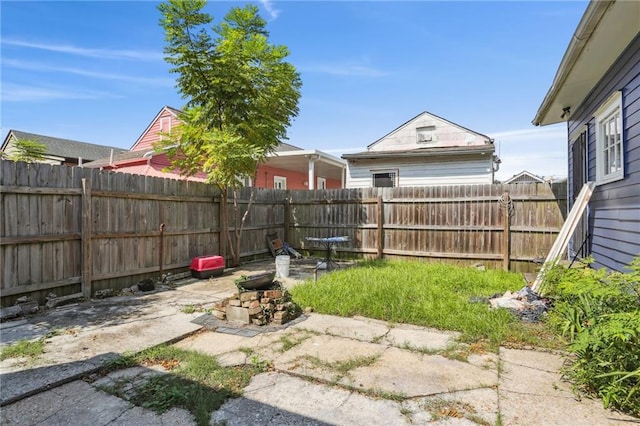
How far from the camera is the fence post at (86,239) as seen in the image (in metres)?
4.98

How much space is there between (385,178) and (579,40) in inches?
330

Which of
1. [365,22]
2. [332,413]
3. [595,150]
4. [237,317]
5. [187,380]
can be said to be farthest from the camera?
[365,22]

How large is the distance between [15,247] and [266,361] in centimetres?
369

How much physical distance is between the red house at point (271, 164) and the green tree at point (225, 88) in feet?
11.6

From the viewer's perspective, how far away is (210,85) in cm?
677

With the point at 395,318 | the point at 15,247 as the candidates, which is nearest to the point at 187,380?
the point at 395,318

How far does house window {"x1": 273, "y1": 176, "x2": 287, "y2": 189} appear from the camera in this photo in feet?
53.4

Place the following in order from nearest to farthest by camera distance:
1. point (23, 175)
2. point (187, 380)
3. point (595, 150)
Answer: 1. point (187, 380)
2. point (23, 175)
3. point (595, 150)

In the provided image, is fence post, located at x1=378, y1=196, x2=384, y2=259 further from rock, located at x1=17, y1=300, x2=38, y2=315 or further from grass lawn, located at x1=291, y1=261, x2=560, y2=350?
rock, located at x1=17, y1=300, x2=38, y2=315

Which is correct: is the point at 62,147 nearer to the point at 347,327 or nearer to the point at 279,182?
the point at 279,182

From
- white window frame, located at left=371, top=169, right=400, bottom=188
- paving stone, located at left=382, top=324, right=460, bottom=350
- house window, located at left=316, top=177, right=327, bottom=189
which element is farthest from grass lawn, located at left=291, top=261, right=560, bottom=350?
house window, located at left=316, top=177, right=327, bottom=189

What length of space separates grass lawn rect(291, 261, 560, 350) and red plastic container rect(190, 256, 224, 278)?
2170 millimetres

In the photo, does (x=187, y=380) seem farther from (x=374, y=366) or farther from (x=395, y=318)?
(x=395, y=318)

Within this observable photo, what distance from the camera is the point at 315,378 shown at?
2656mm
